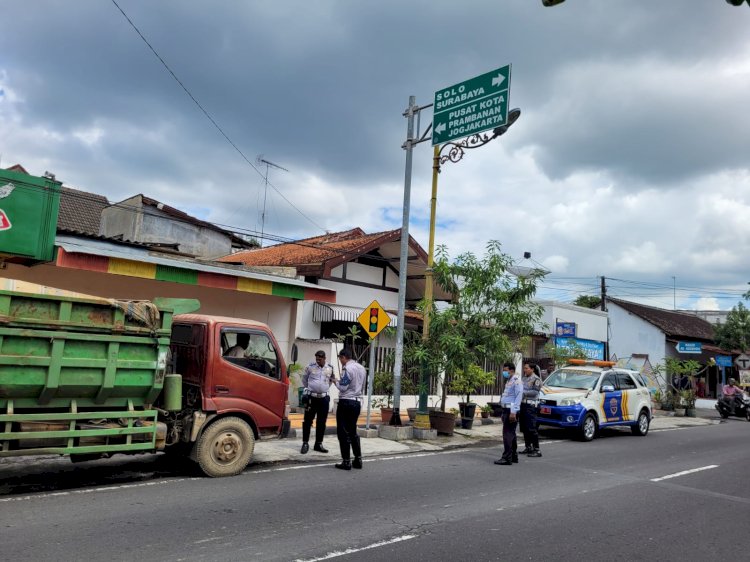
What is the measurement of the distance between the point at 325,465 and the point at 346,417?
0.89 metres

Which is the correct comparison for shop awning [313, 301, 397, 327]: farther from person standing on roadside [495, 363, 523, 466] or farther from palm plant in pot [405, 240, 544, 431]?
person standing on roadside [495, 363, 523, 466]

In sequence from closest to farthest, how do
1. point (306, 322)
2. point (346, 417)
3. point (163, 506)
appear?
point (163, 506) < point (346, 417) < point (306, 322)

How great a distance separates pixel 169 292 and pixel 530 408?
8516mm

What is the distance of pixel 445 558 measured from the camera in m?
5.00

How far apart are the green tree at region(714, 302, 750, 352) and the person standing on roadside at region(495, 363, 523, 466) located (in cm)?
2917

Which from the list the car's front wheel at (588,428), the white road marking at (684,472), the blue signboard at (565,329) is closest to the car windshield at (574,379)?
the car's front wheel at (588,428)

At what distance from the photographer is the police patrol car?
44.5 feet

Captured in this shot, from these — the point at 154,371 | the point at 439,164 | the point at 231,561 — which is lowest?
the point at 231,561

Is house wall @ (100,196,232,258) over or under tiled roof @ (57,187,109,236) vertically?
under

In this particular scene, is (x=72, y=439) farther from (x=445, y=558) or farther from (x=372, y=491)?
(x=445, y=558)

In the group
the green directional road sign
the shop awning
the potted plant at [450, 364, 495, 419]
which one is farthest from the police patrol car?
the green directional road sign

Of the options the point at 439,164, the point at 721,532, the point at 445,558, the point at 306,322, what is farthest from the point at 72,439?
the point at 306,322

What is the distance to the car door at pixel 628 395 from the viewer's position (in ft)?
48.6

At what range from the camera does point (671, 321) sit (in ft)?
124
